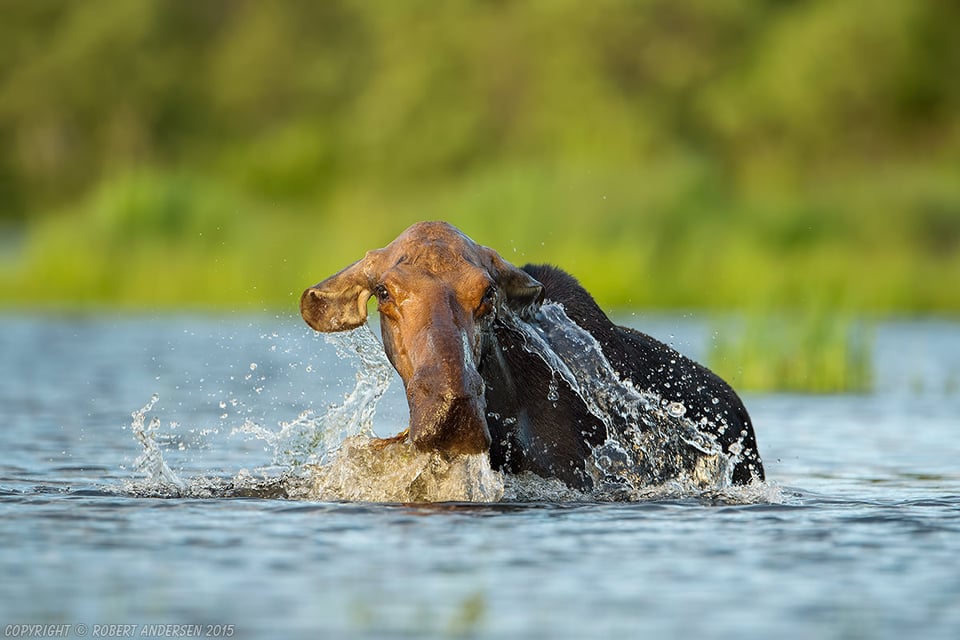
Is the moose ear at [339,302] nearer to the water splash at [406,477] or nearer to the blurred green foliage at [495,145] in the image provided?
the water splash at [406,477]

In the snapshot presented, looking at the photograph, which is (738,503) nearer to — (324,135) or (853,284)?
(853,284)

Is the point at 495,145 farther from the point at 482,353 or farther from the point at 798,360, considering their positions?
the point at 482,353

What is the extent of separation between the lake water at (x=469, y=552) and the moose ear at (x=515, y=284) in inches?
42.8

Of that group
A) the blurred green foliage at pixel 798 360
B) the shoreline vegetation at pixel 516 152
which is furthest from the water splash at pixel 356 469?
the shoreline vegetation at pixel 516 152

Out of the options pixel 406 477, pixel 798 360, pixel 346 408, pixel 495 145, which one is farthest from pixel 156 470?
pixel 495 145

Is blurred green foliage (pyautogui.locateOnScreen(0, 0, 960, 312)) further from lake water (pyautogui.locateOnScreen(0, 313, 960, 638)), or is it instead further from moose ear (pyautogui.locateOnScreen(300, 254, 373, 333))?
moose ear (pyautogui.locateOnScreen(300, 254, 373, 333))

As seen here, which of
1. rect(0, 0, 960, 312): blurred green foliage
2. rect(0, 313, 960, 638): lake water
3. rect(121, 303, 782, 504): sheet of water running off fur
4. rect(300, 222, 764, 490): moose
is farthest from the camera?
rect(0, 0, 960, 312): blurred green foliage

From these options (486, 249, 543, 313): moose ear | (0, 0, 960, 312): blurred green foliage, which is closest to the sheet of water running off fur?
(486, 249, 543, 313): moose ear

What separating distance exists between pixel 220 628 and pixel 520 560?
1.56 m

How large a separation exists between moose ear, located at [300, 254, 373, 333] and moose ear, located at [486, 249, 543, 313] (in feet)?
2.10

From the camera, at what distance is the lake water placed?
584 centimetres

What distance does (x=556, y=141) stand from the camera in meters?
41.9

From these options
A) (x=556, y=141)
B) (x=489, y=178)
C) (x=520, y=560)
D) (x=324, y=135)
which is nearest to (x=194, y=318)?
(x=489, y=178)

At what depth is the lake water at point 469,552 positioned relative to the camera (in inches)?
230
